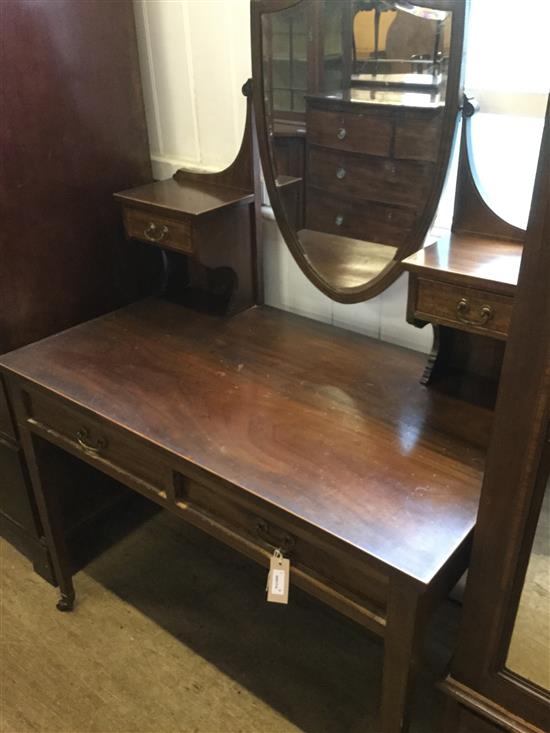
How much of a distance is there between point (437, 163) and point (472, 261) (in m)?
0.22

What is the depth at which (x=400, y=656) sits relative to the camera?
3.42 ft

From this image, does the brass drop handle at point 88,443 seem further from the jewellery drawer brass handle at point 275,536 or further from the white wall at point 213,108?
the white wall at point 213,108

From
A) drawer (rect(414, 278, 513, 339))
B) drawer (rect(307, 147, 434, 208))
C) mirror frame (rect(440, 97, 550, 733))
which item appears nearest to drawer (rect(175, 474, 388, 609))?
mirror frame (rect(440, 97, 550, 733))

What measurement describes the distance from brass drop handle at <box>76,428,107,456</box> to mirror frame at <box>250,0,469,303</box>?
0.63 m

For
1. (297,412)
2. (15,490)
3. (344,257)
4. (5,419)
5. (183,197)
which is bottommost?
(15,490)

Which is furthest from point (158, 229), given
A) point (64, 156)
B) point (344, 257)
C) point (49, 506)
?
point (49, 506)

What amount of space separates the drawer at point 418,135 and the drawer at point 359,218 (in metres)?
0.12

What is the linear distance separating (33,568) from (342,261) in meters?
1.28

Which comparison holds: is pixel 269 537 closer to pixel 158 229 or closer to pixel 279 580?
pixel 279 580

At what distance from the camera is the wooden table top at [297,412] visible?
104 centimetres

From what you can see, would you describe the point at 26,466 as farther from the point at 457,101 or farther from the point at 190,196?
the point at 457,101

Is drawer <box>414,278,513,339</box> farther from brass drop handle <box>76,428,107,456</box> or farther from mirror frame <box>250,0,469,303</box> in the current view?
brass drop handle <box>76,428,107,456</box>

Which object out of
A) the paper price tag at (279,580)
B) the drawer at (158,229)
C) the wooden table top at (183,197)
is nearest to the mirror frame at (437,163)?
the wooden table top at (183,197)

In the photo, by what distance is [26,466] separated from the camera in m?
1.76
